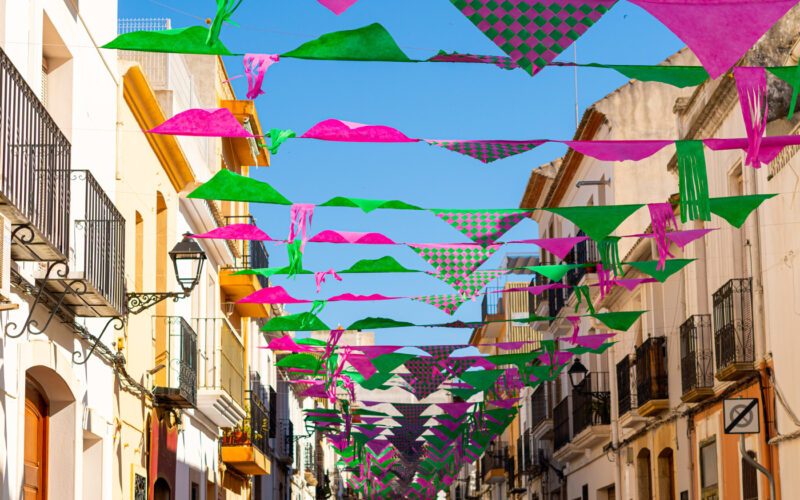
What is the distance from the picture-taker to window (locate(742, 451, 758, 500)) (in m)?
13.4

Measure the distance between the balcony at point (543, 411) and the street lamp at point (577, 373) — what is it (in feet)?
13.6

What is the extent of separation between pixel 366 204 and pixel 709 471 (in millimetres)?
8608

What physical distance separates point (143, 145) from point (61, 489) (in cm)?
492

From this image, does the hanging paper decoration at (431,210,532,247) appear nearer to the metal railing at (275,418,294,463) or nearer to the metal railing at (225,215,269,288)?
the metal railing at (225,215,269,288)

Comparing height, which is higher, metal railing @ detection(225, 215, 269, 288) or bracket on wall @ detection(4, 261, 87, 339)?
metal railing @ detection(225, 215, 269, 288)

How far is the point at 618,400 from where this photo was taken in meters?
20.2

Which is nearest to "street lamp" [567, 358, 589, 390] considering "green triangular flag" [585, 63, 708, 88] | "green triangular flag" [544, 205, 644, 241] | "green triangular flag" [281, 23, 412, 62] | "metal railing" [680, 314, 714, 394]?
"metal railing" [680, 314, 714, 394]

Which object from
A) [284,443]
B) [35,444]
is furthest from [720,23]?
[284,443]

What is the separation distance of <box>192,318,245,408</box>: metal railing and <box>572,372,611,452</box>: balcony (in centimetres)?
604

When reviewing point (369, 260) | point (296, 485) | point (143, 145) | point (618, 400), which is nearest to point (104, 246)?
point (369, 260)

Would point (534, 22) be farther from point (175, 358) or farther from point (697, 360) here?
point (697, 360)

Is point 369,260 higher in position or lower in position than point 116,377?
higher

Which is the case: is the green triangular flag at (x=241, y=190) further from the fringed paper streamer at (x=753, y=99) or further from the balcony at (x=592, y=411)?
the balcony at (x=592, y=411)

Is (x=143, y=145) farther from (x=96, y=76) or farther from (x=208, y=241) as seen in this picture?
(x=208, y=241)
